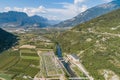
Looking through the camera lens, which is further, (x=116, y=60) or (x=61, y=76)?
(x=116, y=60)

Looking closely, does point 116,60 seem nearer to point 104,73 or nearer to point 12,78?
point 104,73

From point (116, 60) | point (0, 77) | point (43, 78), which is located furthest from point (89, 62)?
point (0, 77)

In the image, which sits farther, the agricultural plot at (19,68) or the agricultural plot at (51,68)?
the agricultural plot at (51,68)

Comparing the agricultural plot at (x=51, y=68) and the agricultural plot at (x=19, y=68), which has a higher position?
the agricultural plot at (x=19, y=68)

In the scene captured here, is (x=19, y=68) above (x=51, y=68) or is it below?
above

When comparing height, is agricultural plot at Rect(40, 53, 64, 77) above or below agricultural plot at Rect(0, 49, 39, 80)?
below

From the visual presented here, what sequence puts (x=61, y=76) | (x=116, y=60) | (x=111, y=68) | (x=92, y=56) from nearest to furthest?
(x=61, y=76) < (x=111, y=68) < (x=116, y=60) < (x=92, y=56)

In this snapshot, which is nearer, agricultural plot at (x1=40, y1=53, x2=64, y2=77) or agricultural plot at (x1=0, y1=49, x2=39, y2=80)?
agricultural plot at (x1=0, y1=49, x2=39, y2=80)

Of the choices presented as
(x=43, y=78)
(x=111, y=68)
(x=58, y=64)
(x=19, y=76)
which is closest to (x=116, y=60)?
(x=111, y=68)

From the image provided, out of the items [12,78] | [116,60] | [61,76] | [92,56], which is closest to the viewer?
[12,78]

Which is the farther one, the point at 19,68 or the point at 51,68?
the point at 51,68
